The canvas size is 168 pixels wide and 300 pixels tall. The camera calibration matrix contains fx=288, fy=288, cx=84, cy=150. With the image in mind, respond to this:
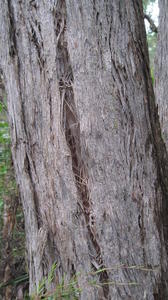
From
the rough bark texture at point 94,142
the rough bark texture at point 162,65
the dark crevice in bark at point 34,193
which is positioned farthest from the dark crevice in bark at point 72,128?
the rough bark texture at point 162,65

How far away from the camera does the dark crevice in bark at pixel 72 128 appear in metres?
1.44

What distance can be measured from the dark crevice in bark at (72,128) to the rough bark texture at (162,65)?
2.23m

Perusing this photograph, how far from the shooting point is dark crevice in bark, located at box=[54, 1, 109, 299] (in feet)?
4.73

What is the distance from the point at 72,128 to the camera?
1.48m

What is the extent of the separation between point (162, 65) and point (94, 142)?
259 cm

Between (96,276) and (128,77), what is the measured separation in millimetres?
1011

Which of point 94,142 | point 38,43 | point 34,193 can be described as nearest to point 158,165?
point 94,142

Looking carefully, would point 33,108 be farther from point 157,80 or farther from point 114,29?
point 157,80

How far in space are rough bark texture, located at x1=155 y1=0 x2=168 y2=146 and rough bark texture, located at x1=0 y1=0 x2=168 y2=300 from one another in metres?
2.08

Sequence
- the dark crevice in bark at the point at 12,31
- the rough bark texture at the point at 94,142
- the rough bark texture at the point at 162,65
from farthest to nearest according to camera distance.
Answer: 1. the rough bark texture at the point at 162,65
2. the dark crevice in bark at the point at 12,31
3. the rough bark texture at the point at 94,142

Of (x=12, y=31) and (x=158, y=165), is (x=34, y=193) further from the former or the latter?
(x=12, y=31)

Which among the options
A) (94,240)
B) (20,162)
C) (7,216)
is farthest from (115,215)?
(7,216)

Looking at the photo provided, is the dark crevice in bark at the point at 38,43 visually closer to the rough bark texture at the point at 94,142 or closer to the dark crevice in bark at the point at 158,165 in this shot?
the rough bark texture at the point at 94,142

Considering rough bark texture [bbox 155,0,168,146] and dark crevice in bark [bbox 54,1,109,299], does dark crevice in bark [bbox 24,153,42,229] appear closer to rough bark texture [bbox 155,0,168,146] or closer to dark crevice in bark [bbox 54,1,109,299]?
dark crevice in bark [bbox 54,1,109,299]
